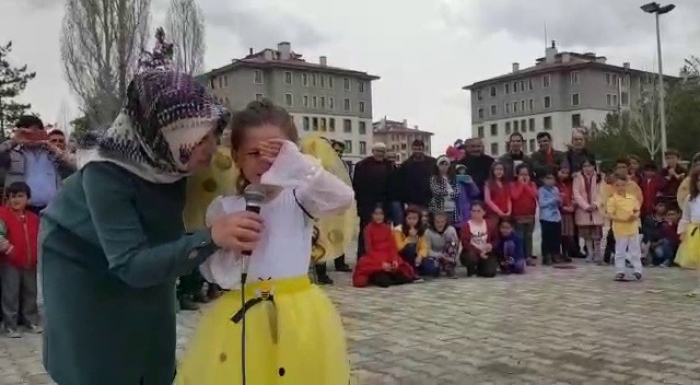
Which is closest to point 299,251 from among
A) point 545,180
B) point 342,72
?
point 545,180

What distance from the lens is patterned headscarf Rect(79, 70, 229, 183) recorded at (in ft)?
6.19

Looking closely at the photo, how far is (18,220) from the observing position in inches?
276

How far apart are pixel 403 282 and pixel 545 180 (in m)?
3.28

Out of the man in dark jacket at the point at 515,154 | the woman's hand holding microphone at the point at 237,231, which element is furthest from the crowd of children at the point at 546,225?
the woman's hand holding microphone at the point at 237,231

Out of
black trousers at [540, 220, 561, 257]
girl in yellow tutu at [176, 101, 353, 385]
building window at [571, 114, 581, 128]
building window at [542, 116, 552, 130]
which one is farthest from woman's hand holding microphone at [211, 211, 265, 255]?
building window at [542, 116, 552, 130]

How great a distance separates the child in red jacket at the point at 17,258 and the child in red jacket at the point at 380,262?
13.2ft

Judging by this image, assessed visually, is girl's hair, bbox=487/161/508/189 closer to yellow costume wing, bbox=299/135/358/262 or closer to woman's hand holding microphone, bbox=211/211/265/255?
yellow costume wing, bbox=299/135/358/262

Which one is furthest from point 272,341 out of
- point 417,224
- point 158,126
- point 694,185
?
point 417,224

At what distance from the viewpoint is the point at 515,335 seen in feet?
21.2

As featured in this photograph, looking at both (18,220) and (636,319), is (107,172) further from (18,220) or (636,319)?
(636,319)

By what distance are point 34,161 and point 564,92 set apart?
78987 mm

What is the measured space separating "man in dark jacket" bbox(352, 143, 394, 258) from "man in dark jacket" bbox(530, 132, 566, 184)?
8.21ft

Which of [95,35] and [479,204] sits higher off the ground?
[95,35]

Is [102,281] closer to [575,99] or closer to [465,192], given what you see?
[465,192]
